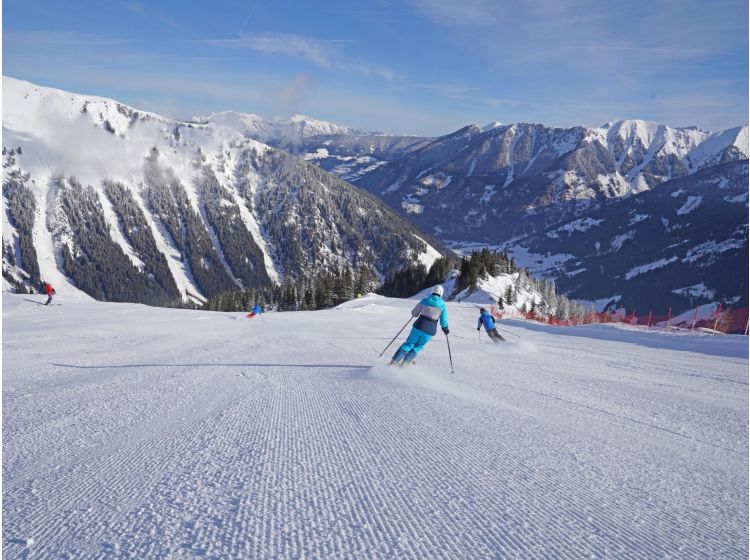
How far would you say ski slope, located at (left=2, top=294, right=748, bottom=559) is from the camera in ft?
9.12

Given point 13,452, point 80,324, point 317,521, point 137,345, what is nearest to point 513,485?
point 317,521

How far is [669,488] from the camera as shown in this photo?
143 inches

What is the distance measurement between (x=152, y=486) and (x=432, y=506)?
6.95ft

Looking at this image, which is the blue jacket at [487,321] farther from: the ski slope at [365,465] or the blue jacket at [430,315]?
the ski slope at [365,465]

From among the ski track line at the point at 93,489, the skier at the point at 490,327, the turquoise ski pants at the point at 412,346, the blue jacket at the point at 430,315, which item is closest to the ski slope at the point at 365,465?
the ski track line at the point at 93,489

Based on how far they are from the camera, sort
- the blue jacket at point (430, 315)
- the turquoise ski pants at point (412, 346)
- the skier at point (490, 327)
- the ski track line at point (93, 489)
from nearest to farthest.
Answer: the ski track line at point (93, 489)
the turquoise ski pants at point (412, 346)
the blue jacket at point (430, 315)
the skier at point (490, 327)

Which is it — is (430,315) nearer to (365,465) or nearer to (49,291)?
(365,465)

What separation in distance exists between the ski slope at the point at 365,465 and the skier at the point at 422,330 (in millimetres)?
796

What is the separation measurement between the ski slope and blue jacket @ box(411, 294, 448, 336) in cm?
138

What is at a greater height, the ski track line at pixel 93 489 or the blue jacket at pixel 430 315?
the blue jacket at pixel 430 315

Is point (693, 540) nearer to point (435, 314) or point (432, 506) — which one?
point (432, 506)

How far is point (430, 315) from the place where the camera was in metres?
9.73

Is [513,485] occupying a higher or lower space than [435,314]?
lower

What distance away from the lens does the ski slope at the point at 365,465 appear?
2.78 metres
